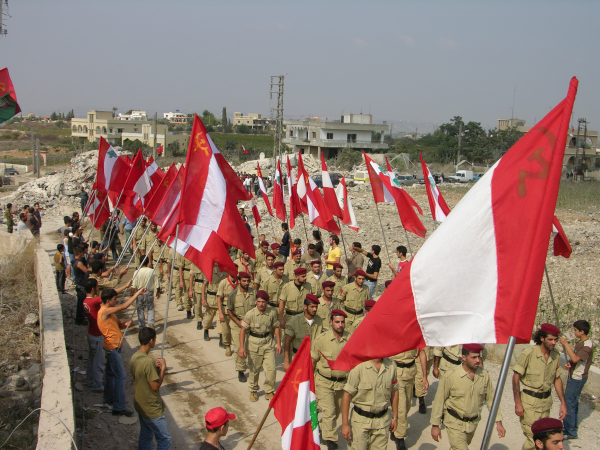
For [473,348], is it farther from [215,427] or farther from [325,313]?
[325,313]

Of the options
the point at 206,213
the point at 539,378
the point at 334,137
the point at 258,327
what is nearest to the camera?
the point at 539,378

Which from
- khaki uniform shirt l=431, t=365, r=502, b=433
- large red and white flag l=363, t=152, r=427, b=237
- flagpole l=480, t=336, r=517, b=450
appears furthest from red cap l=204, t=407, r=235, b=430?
large red and white flag l=363, t=152, r=427, b=237

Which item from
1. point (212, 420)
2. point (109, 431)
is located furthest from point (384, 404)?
point (109, 431)

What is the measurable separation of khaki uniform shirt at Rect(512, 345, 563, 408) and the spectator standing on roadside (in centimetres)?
392

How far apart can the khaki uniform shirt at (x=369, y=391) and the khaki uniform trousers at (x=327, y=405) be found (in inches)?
37.5

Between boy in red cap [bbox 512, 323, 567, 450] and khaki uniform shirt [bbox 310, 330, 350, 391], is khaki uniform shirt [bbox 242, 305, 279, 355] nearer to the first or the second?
khaki uniform shirt [bbox 310, 330, 350, 391]

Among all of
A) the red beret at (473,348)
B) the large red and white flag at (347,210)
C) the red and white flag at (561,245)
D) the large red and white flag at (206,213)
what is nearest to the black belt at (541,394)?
the red beret at (473,348)

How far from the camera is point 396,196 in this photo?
34.3 feet

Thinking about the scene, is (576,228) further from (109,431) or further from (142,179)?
(109,431)

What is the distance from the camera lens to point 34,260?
13.4 meters

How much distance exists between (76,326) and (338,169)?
52.0m

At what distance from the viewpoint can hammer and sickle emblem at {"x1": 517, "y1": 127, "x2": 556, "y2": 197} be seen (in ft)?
11.4

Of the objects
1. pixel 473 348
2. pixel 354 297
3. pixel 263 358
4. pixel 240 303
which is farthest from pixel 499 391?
pixel 240 303

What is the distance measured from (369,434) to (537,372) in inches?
80.9
